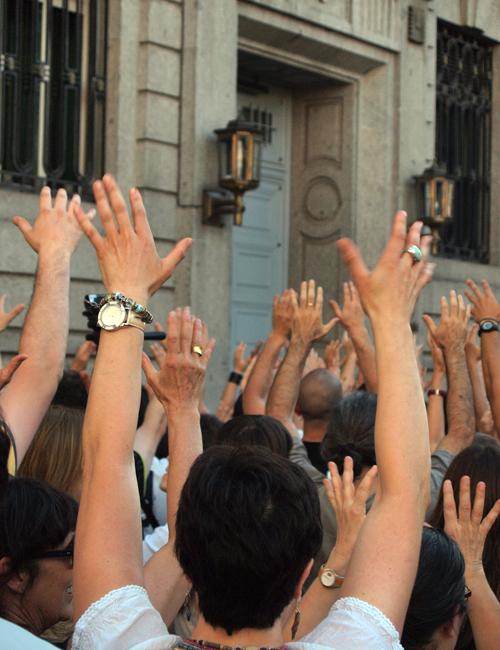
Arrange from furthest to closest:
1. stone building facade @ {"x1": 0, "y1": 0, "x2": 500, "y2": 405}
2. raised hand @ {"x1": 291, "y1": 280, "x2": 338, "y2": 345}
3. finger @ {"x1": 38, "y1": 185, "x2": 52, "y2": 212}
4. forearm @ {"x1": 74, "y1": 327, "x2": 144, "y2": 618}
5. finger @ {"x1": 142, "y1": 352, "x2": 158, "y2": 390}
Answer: stone building facade @ {"x1": 0, "y1": 0, "x2": 500, "y2": 405} → raised hand @ {"x1": 291, "y1": 280, "x2": 338, "y2": 345} → finger @ {"x1": 38, "y1": 185, "x2": 52, "y2": 212} → finger @ {"x1": 142, "y1": 352, "x2": 158, "y2": 390} → forearm @ {"x1": 74, "y1": 327, "x2": 144, "y2": 618}

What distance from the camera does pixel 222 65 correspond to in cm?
1030

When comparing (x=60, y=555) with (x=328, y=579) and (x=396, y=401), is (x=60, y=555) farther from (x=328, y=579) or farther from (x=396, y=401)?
(x=396, y=401)

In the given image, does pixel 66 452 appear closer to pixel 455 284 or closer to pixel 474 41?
pixel 455 284

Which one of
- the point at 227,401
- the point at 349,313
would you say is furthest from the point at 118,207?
A: the point at 227,401

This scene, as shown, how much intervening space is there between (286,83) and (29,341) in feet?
29.6

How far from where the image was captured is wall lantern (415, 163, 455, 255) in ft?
40.0

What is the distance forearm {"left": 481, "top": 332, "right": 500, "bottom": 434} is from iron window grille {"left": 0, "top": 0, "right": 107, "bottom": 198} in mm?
4830

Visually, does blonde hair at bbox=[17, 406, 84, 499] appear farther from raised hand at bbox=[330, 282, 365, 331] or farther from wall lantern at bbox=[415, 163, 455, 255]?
wall lantern at bbox=[415, 163, 455, 255]

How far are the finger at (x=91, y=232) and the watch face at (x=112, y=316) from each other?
14 centimetres

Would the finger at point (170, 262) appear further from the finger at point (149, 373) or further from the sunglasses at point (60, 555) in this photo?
the sunglasses at point (60, 555)

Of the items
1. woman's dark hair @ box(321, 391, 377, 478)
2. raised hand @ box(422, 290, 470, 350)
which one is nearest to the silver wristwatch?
woman's dark hair @ box(321, 391, 377, 478)

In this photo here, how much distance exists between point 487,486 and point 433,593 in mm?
781

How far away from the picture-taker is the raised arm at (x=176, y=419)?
9.24ft

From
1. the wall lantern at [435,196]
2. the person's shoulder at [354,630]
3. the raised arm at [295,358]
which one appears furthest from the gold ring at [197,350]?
the wall lantern at [435,196]
